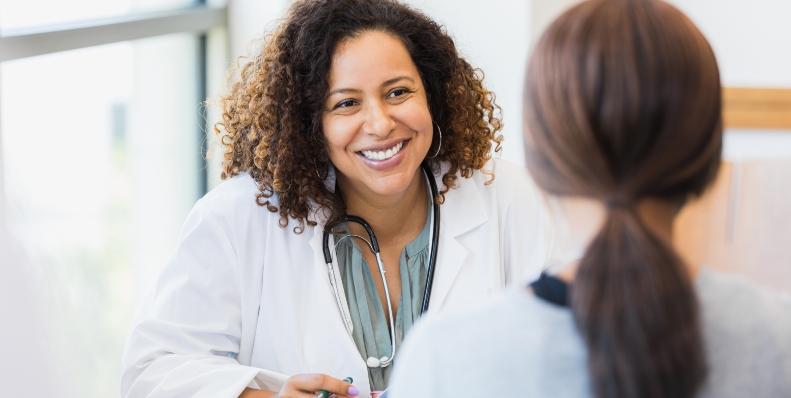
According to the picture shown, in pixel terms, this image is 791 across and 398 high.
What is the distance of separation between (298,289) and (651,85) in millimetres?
1022

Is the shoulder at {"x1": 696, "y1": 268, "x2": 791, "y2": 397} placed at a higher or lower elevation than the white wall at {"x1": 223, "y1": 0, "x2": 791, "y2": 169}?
lower

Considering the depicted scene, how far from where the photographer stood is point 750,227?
68.7 inches

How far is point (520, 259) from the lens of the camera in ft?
5.45

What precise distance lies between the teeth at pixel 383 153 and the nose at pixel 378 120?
0.15 ft

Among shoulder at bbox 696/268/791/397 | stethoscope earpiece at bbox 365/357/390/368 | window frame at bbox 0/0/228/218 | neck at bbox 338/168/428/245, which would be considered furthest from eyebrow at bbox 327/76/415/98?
shoulder at bbox 696/268/791/397

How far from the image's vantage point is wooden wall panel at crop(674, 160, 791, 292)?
5.62 feet

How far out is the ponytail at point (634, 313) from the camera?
672 mm

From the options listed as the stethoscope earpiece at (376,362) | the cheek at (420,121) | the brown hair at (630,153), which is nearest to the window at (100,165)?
the stethoscope earpiece at (376,362)

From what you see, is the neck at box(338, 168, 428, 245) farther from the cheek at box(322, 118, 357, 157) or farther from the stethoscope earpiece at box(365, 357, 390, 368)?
the stethoscope earpiece at box(365, 357, 390, 368)

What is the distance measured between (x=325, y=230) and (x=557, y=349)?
35.5 inches

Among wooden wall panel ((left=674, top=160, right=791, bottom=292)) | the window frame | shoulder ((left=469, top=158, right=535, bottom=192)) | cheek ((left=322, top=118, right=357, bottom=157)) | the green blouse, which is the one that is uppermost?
the window frame

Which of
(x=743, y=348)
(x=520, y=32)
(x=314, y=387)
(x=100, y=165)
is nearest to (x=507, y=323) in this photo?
(x=743, y=348)

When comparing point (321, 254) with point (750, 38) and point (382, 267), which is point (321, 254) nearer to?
point (382, 267)

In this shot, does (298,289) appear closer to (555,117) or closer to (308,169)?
(308,169)
